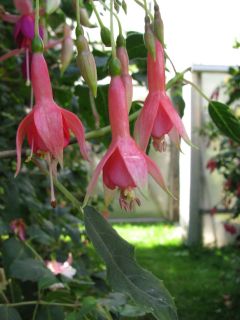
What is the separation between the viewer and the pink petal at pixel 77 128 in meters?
0.43

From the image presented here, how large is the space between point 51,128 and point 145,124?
0.25ft

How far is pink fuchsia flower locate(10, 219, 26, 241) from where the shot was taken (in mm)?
987

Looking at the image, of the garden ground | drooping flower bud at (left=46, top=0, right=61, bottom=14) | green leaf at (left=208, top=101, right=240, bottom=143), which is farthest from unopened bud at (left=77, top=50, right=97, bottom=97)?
the garden ground

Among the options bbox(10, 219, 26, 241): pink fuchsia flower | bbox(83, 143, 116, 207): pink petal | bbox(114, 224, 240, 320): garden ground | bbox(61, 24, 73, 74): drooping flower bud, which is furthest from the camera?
bbox(114, 224, 240, 320): garden ground

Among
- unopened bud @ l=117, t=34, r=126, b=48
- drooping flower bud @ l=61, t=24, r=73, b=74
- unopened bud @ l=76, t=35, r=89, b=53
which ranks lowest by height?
unopened bud @ l=76, t=35, r=89, b=53

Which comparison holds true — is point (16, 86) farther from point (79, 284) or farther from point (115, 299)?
point (115, 299)

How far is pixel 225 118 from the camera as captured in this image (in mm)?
651

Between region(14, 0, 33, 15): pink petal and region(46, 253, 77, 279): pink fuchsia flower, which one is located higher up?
region(14, 0, 33, 15): pink petal

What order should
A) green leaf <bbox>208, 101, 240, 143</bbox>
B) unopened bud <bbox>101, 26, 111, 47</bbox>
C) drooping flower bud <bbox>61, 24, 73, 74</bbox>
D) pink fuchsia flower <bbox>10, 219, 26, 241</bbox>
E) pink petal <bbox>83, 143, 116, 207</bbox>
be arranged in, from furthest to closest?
pink fuchsia flower <bbox>10, 219, 26, 241</bbox>
drooping flower bud <bbox>61, 24, 73, 74</bbox>
green leaf <bbox>208, 101, 240, 143</bbox>
unopened bud <bbox>101, 26, 111, 47</bbox>
pink petal <bbox>83, 143, 116, 207</bbox>

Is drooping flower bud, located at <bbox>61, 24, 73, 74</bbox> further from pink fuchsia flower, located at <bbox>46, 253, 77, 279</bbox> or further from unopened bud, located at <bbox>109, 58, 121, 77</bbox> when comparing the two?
pink fuchsia flower, located at <bbox>46, 253, 77, 279</bbox>

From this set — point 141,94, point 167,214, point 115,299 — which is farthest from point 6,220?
point 167,214

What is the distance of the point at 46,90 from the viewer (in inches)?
18.7

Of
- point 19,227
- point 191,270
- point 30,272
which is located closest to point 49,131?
point 30,272

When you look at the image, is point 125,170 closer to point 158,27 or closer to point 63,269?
point 158,27
